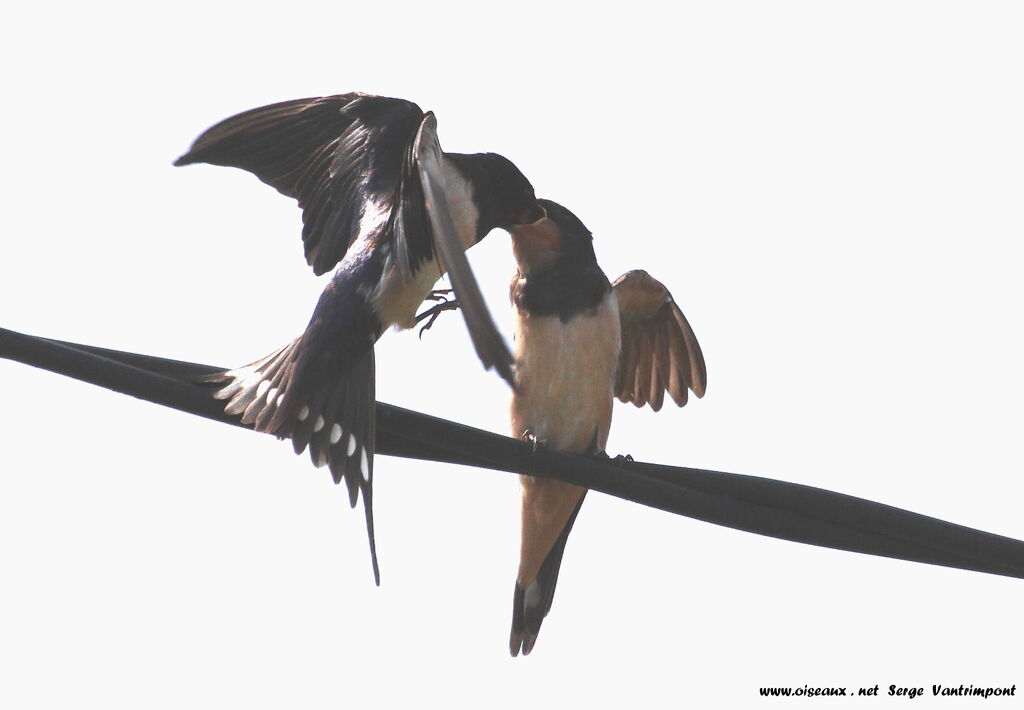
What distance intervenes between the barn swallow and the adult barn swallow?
7.7 inches

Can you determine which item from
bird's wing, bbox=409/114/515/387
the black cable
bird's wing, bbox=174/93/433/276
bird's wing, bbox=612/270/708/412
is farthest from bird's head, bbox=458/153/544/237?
the black cable

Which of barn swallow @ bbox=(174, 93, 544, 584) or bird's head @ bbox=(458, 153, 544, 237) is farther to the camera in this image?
bird's head @ bbox=(458, 153, 544, 237)

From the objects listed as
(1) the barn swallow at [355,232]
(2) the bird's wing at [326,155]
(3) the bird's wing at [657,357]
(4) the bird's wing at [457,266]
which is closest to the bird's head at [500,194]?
(1) the barn swallow at [355,232]

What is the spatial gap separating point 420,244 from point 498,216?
2.58 feet

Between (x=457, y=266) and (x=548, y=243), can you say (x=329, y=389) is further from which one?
(x=548, y=243)

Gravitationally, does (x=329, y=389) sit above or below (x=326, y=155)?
below

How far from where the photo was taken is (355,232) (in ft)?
16.8

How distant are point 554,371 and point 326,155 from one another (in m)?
1.20

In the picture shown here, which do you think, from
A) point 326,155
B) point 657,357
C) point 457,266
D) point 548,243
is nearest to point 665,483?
point 457,266

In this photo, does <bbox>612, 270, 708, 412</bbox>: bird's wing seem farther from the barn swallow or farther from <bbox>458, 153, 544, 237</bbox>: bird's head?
the barn swallow

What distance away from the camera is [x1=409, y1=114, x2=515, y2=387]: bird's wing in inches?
126

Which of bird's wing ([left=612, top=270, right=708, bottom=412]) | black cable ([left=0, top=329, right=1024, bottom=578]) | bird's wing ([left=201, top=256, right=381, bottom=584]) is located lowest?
black cable ([left=0, top=329, right=1024, bottom=578])

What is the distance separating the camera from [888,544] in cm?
346

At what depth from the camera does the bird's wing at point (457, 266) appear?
3195 millimetres
